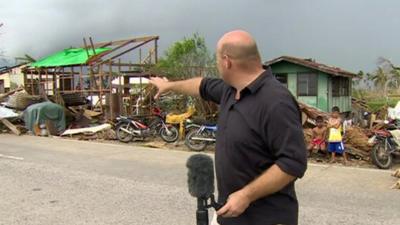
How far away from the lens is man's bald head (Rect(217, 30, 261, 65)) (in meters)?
2.66

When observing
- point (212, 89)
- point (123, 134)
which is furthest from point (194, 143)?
point (212, 89)

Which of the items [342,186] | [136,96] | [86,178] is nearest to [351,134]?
[342,186]

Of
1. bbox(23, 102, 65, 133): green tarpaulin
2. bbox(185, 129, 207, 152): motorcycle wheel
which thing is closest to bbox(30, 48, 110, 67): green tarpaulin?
bbox(23, 102, 65, 133): green tarpaulin

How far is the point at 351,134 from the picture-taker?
12.6m

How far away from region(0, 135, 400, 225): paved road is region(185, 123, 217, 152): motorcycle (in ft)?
4.23

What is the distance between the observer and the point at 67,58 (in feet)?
73.0

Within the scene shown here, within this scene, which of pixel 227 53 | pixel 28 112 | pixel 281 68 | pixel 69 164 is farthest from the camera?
pixel 281 68

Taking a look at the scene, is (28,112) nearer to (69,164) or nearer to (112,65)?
(112,65)

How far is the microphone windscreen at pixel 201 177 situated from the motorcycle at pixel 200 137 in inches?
454

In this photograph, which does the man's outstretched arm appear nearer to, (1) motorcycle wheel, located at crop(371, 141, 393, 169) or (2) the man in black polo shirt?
(2) the man in black polo shirt

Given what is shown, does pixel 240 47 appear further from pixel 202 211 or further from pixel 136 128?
pixel 136 128

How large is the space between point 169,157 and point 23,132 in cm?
888

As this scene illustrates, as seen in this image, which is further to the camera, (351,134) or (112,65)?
(112,65)

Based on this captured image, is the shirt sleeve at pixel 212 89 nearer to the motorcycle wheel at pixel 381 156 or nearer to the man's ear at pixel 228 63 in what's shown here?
the man's ear at pixel 228 63
